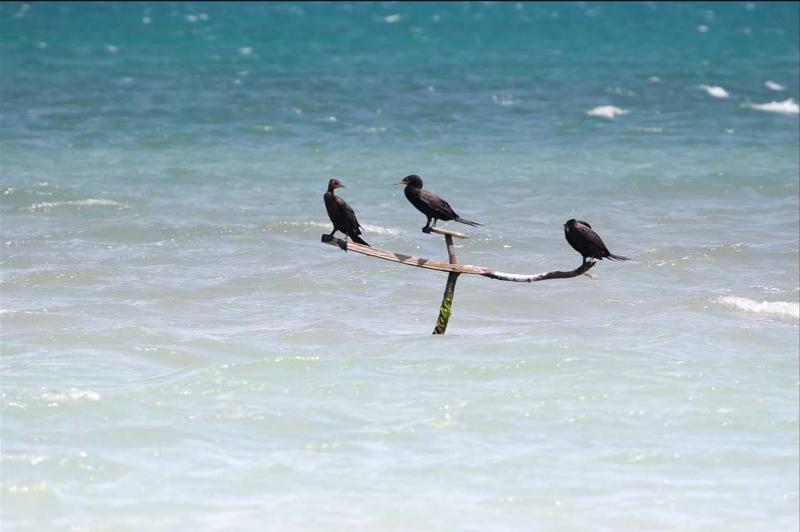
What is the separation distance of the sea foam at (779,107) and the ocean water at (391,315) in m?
0.40

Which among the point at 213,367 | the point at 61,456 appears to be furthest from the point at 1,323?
the point at 61,456

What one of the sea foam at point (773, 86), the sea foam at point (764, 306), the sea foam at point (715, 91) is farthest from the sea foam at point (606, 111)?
the sea foam at point (764, 306)

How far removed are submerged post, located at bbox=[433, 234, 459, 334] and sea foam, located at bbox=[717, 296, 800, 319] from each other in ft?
12.2

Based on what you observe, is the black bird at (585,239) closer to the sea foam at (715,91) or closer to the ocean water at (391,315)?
the ocean water at (391,315)

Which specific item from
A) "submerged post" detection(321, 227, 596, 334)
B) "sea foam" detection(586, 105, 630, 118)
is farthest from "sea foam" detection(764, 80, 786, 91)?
"submerged post" detection(321, 227, 596, 334)

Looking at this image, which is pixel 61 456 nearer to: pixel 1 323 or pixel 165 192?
pixel 1 323

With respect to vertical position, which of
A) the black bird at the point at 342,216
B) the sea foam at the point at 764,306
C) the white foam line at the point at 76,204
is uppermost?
the black bird at the point at 342,216

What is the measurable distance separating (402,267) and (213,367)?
5.62m

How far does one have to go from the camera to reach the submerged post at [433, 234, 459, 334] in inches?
535

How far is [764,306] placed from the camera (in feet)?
52.7

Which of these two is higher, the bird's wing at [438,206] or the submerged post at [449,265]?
the bird's wing at [438,206]

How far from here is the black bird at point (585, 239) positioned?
1280 cm

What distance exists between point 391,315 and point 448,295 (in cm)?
213

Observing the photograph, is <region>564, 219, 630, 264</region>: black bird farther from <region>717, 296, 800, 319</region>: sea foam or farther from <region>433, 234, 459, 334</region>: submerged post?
<region>717, 296, 800, 319</region>: sea foam
